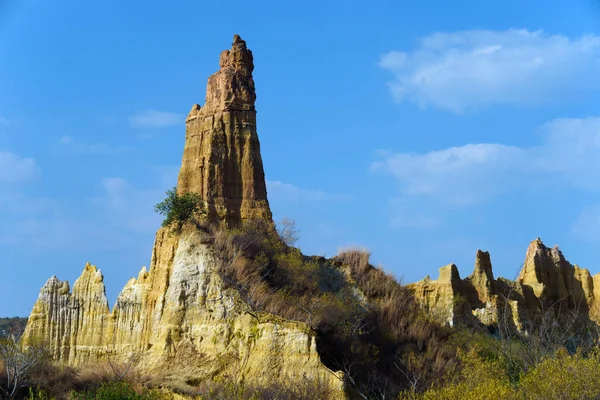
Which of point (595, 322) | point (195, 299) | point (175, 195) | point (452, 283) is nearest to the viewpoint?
point (195, 299)

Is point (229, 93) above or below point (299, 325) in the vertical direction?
above

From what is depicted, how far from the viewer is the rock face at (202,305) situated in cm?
3912

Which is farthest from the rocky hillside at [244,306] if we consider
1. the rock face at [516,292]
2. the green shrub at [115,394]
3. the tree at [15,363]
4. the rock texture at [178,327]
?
the tree at [15,363]

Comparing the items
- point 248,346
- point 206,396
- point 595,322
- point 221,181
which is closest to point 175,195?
point 221,181

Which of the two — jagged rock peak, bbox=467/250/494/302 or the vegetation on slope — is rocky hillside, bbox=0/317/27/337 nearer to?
the vegetation on slope

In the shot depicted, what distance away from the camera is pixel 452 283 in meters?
59.3

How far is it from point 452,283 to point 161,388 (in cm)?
2455

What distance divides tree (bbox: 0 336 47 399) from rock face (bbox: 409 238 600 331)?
22.0 meters

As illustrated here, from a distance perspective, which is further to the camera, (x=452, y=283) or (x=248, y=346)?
(x=452, y=283)

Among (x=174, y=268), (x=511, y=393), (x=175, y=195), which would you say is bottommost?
(x=511, y=393)

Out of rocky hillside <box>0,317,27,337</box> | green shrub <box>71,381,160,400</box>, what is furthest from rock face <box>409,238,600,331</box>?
rocky hillside <box>0,317,27,337</box>

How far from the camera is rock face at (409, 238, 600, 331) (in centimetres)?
5856

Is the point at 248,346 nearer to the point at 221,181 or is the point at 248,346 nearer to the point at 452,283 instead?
the point at 221,181

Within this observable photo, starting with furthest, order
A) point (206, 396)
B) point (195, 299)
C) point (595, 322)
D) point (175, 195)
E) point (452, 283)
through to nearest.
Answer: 1. point (595, 322)
2. point (452, 283)
3. point (175, 195)
4. point (195, 299)
5. point (206, 396)
